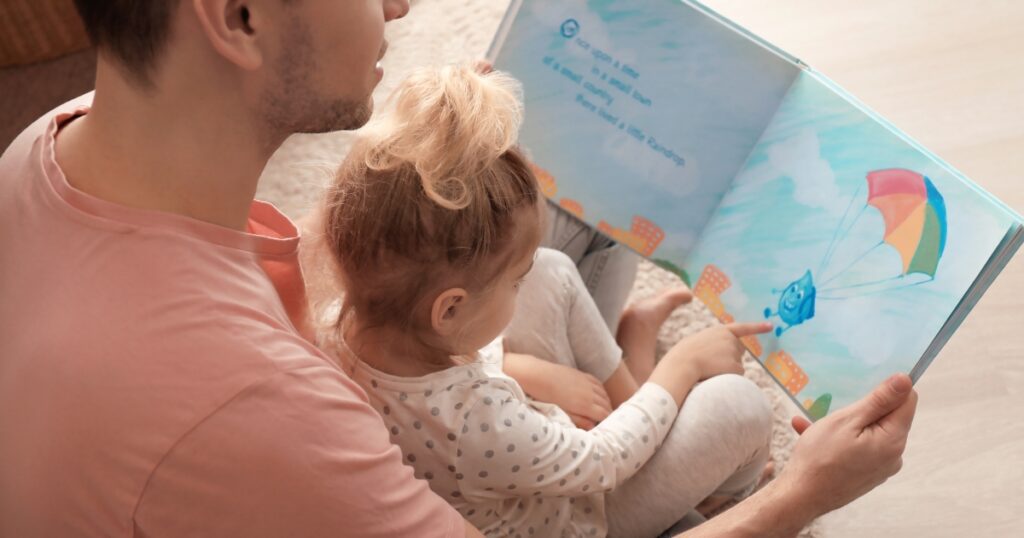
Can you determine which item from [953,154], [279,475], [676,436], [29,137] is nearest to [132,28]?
[29,137]

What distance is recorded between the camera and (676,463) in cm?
105

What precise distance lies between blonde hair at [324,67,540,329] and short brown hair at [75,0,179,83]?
8.6 inches

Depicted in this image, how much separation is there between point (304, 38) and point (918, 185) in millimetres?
587

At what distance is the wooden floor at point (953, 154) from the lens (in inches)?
51.9

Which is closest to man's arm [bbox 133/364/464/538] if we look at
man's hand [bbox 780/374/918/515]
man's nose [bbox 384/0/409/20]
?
man's nose [bbox 384/0/409/20]

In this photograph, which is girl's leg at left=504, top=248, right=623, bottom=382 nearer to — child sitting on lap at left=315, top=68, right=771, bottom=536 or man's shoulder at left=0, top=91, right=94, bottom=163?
child sitting on lap at left=315, top=68, right=771, bottom=536

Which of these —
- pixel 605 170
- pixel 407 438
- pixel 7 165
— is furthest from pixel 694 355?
pixel 7 165

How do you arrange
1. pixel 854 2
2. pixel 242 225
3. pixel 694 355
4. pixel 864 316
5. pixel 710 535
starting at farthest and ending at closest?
pixel 854 2 < pixel 694 355 < pixel 864 316 < pixel 710 535 < pixel 242 225

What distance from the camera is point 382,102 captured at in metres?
1.18

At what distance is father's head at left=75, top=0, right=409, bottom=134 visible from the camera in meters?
0.67

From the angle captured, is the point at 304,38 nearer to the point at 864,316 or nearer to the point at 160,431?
the point at 160,431

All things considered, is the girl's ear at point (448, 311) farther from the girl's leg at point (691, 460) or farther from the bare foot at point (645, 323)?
the bare foot at point (645, 323)

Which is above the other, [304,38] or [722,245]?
[304,38]

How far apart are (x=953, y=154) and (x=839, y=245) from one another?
0.84 m
